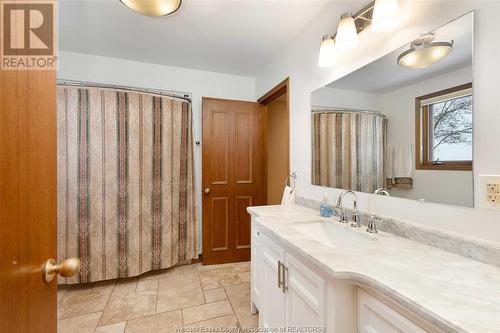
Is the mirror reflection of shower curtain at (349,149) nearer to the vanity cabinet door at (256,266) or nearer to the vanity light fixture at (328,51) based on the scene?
the vanity light fixture at (328,51)

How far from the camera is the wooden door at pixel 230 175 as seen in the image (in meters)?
2.63

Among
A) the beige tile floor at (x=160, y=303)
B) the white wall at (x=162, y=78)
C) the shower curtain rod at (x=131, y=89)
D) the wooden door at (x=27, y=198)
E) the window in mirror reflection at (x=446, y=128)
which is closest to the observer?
the wooden door at (x=27, y=198)

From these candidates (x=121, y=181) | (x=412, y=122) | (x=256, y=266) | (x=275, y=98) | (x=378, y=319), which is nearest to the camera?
(x=378, y=319)

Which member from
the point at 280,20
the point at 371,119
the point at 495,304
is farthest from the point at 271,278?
the point at 280,20

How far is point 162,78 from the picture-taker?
8.79 feet

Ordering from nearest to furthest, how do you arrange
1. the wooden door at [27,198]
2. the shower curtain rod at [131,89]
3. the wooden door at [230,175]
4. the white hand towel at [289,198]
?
the wooden door at [27,198] → the white hand towel at [289,198] → the shower curtain rod at [131,89] → the wooden door at [230,175]

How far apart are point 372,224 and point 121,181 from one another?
7.16 ft

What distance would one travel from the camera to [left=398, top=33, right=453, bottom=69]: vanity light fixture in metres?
0.96

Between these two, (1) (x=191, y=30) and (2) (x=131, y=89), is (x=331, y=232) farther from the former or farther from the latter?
(2) (x=131, y=89)

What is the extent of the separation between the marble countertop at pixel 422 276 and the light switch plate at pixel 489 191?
0.21 m

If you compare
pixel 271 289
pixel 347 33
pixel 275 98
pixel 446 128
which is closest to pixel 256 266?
pixel 271 289

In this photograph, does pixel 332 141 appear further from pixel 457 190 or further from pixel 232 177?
pixel 232 177

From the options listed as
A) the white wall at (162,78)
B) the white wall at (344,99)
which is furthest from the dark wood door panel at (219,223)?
the white wall at (344,99)

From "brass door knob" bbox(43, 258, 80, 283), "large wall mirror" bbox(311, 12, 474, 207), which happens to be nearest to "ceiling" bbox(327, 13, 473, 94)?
"large wall mirror" bbox(311, 12, 474, 207)
